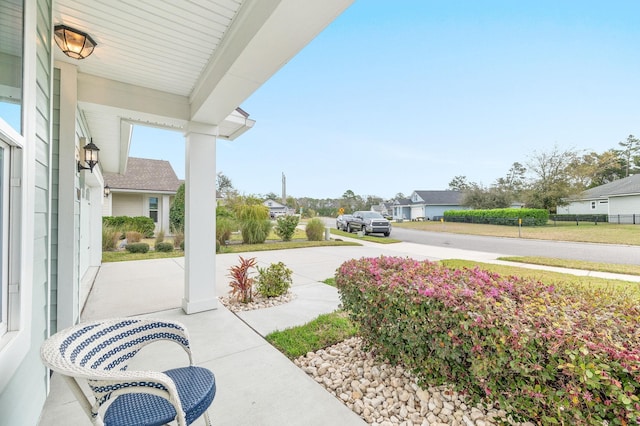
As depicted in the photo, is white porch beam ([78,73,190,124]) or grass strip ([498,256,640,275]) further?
grass strip ([498,256,640,275])

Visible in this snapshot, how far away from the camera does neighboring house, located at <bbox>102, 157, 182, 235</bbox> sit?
565 inches

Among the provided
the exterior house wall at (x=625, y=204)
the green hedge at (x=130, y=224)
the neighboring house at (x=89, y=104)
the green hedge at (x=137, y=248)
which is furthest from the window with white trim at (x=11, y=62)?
the exterior house wall at (x=625, y=204)

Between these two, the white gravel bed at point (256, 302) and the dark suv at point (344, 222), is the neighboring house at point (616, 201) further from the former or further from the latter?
the white gravel bed at point (256, 302)

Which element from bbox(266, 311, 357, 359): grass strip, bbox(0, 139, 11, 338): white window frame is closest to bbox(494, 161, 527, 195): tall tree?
bbox(266, 311, 357, 359): grass strip

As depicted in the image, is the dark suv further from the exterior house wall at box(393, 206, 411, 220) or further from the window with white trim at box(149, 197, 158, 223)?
the exterior house wall at box(393, 206, 411, 220)

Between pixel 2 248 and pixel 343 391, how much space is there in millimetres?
2401

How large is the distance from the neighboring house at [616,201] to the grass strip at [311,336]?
2965 centimetres

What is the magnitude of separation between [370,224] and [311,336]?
1467 cm

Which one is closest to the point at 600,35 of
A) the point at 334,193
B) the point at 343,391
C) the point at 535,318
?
the point at 535,318

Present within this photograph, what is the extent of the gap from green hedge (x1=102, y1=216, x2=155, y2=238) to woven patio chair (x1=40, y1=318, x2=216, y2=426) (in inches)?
510

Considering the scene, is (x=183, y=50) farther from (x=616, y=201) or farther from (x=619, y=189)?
(x=619, y=189)

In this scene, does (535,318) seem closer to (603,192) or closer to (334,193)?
(603,192)

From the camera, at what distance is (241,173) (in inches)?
1594

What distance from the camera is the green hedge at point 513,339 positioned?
1246mm
